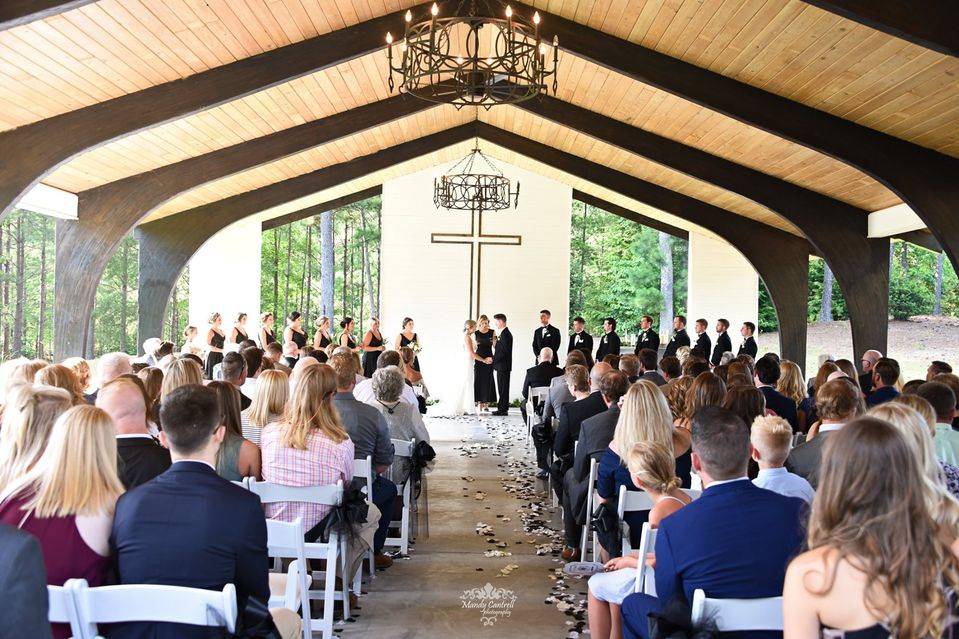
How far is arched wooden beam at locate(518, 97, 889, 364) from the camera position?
34.5ft

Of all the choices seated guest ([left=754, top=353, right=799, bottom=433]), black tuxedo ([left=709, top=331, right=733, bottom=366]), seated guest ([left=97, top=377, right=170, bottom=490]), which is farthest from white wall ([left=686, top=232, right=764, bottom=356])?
seated guest ([left=97, top=377, right=170, bottom=490])

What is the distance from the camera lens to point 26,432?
2623 mm

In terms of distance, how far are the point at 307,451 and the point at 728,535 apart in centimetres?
227

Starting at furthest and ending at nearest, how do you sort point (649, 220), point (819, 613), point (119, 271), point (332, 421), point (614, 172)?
point (119, 271) → point (649, 220) → point (614, 172) → point (332, 421) → point (819, 613)

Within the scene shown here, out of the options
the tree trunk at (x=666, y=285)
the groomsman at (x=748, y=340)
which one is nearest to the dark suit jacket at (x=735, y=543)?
the groomsman at (x=748, y=340)

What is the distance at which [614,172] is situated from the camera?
13469 mm

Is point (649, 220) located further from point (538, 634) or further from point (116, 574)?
point (116, 574)

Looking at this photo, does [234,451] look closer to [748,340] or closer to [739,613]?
[739,613]

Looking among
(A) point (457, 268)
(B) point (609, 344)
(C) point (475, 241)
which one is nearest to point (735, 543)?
(B) point (609, 344)

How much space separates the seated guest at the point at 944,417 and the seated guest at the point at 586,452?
1659 millimetres

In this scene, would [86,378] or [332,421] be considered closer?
[332,421]

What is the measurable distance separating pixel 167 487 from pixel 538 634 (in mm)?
2379

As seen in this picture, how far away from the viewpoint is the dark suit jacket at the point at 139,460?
3.34 meters

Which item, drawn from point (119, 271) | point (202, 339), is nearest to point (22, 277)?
point (119, 271)
